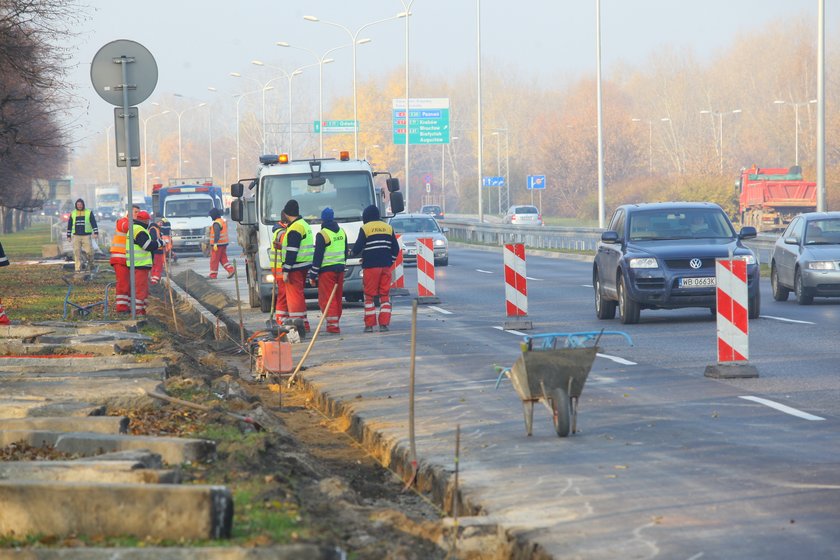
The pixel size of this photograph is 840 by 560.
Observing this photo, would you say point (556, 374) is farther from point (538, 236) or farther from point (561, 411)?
point (538, 236)

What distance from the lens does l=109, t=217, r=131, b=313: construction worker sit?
20.2 metres

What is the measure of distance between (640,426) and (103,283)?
22307mm

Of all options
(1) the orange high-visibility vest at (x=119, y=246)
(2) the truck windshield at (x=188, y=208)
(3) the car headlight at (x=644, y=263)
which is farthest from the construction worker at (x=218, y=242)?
(3) the car headlight at (x=644, y=263)

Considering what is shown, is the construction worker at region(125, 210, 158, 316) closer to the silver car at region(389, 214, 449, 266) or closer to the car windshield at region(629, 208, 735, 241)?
the car windshield at region(629, 208, 735, 241)

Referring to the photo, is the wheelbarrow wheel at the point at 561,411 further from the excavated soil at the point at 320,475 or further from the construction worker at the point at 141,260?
the construction worker at the point at 141,260

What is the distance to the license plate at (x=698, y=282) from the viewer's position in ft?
60.4

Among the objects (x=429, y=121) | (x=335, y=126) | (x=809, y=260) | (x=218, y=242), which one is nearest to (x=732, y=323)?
(x=809, y=260)

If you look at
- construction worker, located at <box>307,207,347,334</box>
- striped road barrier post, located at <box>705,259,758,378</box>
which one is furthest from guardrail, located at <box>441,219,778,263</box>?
striped road barrier post, located at <box>705,259,758,378</box>

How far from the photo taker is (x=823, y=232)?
22.9m

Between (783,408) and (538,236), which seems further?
(538,236)

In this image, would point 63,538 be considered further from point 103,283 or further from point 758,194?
point 758,194

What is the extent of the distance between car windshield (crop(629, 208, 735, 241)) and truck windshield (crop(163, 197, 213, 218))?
3220 cm

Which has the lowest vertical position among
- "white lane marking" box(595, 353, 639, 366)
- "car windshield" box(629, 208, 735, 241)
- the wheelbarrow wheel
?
"white lane marking" box(595, 353, 639, 366)

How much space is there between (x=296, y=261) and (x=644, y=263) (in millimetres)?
4716
